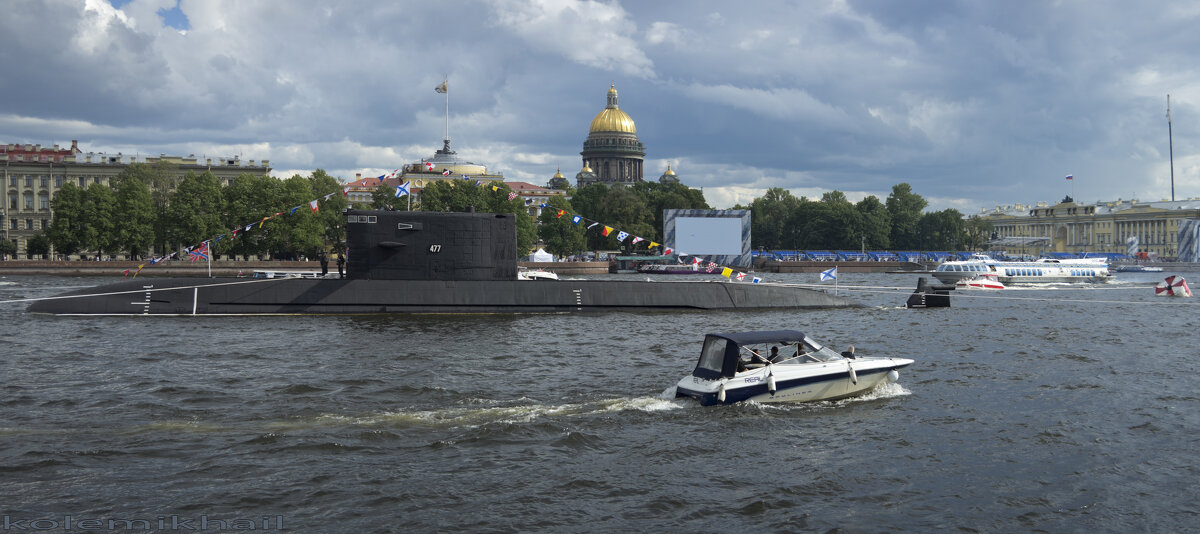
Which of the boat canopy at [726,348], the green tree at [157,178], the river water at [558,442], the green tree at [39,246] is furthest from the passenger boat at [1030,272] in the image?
the green tree at [39,246]

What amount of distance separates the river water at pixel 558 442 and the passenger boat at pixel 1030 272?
43.5 meters

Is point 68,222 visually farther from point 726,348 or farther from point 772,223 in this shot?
point 772,223

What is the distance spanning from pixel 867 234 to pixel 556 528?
121216 mm

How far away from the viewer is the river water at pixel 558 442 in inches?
360

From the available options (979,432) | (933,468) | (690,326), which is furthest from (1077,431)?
(690,326)

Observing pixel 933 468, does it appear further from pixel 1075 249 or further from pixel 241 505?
pixel 1075 249

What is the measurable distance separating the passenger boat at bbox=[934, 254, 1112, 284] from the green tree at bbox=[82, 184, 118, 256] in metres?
70.5

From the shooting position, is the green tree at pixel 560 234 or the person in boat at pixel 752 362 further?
the green tree at pixel 560 234

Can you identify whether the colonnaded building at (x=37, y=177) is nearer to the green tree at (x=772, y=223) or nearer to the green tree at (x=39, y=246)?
the green tree at (x=39, y=246)

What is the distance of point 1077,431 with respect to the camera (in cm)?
1293

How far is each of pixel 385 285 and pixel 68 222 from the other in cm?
6156

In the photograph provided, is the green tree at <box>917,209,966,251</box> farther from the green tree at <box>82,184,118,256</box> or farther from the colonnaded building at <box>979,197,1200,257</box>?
the green tree at <box>82,184,118,256</box>

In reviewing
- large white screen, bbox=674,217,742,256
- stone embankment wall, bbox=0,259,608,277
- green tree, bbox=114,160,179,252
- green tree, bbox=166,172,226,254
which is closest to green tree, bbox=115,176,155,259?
green tree, bbox=166,172,226,254

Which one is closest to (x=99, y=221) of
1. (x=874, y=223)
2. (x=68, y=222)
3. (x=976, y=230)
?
(x=68, y=222)
